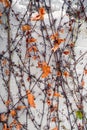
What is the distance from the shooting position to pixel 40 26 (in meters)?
2.13

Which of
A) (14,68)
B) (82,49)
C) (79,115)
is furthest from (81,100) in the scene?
(14,68)

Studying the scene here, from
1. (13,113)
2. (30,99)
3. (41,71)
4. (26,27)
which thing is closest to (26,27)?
(26,27)

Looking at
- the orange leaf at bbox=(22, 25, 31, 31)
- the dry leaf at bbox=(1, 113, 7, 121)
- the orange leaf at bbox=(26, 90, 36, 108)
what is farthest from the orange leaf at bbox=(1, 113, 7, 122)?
the orange leaf at bbox=(22, 25, 31, 31)

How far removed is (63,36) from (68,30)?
0.15 feet

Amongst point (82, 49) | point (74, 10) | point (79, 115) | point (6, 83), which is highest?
point (74, 10)

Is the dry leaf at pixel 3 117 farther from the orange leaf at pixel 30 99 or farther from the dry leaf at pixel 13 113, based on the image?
the orange leaf at pixel 30 99

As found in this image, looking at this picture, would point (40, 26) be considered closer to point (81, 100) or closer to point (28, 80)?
point (28, 80)

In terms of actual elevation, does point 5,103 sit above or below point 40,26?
below

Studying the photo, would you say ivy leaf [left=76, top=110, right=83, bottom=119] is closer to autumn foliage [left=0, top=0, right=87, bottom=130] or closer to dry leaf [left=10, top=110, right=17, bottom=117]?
autumn foliage [left=0, top=0, right=87, bottom=130]

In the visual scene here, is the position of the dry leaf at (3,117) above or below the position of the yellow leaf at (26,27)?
below

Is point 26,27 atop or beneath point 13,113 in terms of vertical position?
atop

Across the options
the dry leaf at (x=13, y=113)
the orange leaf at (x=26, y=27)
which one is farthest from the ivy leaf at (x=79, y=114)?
the orange leaf at (x=26, y=27)

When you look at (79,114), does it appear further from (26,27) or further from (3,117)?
(26,27)

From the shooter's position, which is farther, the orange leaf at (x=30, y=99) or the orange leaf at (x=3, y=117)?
the orange leaf at (x=3, y=117)
